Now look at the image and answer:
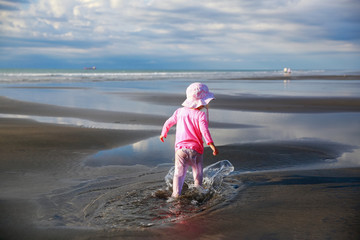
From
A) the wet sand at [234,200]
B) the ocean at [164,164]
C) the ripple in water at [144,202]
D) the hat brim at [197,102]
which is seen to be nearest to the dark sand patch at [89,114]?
the ocean at [164,164]

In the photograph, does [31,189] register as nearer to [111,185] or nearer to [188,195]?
[111,185]

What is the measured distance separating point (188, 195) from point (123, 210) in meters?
0.90

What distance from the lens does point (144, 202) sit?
4676 millimetres

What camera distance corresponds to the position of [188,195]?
15.9 feet

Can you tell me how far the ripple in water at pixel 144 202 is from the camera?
4.07 meters

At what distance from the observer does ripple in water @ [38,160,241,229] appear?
4074mm

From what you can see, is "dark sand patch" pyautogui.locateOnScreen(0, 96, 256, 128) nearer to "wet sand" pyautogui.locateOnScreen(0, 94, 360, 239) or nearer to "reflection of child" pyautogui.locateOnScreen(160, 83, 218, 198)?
"wet sand" pyautogui.locateOnScreen(0, 94, 360, 239)

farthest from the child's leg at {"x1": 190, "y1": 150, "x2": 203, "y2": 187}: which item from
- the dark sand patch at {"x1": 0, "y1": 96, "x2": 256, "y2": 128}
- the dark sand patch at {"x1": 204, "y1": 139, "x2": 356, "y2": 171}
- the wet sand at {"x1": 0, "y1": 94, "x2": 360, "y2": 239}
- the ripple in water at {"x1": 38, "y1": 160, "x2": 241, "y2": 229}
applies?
the dark sand patch at {"x1": 0, "y1": 96, "x2": 256, "y2": 128}

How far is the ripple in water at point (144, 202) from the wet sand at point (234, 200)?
0.18 m

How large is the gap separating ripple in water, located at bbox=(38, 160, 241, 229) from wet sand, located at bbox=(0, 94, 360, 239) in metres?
0.18

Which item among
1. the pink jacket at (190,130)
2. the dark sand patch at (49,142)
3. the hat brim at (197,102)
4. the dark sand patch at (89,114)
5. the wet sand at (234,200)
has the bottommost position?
the wet sand at (234,200)

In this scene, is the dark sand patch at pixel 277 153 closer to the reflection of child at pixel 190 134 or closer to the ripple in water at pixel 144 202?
the ripple in water at pixel 144 202

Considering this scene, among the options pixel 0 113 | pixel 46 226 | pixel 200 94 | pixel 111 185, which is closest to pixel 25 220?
pixel 46 226

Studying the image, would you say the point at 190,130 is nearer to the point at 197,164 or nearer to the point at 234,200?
the point at 197,164
